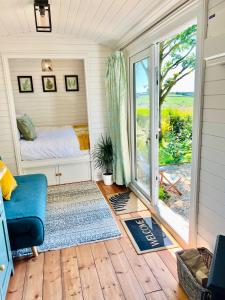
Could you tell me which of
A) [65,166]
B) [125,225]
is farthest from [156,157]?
[65,166]

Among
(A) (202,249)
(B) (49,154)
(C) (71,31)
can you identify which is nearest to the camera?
(A) (202,249)

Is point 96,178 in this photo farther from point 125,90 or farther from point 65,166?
point 125,90

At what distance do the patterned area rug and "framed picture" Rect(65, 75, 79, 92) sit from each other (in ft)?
9.05

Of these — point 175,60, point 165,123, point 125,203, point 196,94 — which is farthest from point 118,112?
point 196,94

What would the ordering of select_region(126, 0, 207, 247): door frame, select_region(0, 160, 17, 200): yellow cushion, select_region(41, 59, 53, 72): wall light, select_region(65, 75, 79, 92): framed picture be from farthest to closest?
1. select_region(65, 75, 79, 92): framed picture
2. select_region(41, 59, 53, 72): wall light
3. select_region(0, 160, 17, 200): yellow cushion
4. select_region(126, 0, 207, 247): door frame

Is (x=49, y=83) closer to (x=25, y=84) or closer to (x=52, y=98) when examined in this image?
(x=52, y=98)

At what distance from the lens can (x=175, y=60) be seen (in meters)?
3.40

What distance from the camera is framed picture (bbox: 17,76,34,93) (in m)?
5.17

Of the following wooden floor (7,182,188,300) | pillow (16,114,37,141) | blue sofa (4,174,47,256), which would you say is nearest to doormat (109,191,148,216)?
wooden floor (7,182,188,300)

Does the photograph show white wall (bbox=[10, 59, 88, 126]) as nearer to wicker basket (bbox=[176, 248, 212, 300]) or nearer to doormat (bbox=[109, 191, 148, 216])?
doormat (bbox=[109, 191, 148, 216])

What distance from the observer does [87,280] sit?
1892 mm

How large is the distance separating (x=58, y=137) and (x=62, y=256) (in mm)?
2185

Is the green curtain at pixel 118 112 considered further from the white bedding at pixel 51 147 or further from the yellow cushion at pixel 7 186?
the yellow cushion at pixel 7 186

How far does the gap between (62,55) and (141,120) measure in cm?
165
